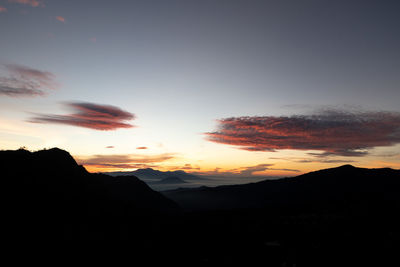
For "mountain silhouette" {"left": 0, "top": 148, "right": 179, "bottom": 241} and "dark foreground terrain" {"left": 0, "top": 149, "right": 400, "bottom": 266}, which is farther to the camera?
"mountain silhouette" {"left": 0, "top": 148, "right": 179, "bottom": 241}

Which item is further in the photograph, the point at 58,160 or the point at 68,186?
the point at 58,160

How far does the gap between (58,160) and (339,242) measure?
69.7 metres

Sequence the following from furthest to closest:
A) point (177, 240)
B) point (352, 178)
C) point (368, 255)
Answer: point (352, 178) < point (177, 240) < point (368, 255)

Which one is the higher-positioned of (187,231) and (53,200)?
(53,200)

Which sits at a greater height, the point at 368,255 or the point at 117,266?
the point at 368,255

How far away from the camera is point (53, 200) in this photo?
45.0 metres

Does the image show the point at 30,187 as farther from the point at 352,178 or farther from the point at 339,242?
the point at 352,178

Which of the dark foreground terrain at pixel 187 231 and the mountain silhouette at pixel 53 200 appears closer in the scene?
the dark foreground terrain at pixel 187 231

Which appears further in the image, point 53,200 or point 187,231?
point 53,200

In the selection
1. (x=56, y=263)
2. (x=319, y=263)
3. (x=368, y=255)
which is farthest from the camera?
(x=56, y=263)

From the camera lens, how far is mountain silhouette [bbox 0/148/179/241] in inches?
1329

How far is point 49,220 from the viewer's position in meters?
36.6

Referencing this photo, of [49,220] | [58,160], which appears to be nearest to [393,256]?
[49,220]

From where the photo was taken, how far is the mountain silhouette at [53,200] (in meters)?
33.8
